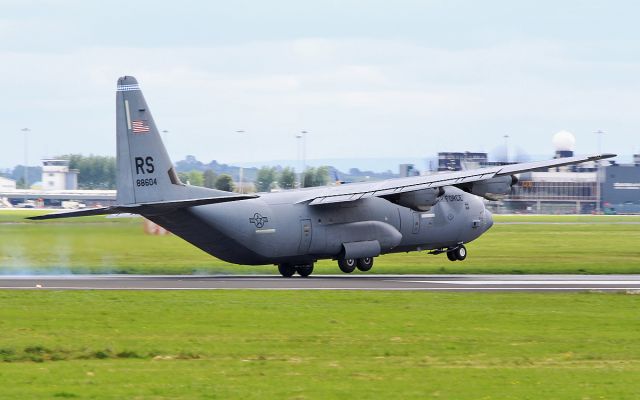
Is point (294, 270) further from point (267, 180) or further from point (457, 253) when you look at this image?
point (267, 180)

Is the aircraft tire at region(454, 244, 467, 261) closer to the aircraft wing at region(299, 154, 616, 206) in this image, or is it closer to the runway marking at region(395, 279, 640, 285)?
the aircraft wing at region(299, 154, 616, 206)

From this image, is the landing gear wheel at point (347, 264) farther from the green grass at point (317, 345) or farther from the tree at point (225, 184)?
the tree at point (225, 184)

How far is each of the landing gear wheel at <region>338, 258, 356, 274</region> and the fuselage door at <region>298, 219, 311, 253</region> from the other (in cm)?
225

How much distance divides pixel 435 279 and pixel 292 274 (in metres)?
6.23

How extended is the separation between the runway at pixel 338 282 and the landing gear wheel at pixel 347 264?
40 centimetres

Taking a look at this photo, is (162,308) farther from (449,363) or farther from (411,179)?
(411,179)

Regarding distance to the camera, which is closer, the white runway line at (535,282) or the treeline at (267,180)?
the white runway line at (535,282)

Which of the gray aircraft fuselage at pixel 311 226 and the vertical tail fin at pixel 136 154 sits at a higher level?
the vertical tail fin at pixel 136 154

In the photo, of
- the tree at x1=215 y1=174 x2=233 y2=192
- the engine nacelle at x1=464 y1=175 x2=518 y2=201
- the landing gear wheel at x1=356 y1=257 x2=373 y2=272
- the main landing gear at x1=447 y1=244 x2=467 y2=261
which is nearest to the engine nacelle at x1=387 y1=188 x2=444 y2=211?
the engine nacelle at x1=464 y1=175 x2=518 y2=201

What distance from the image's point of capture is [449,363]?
20.5 metres

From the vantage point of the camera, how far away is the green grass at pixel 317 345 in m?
17.6

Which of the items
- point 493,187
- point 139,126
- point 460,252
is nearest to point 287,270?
point 460,252

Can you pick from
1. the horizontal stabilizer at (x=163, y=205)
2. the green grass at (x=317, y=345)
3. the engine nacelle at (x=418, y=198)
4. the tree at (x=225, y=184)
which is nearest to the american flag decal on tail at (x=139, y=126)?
the horizontal stabilizer at (x=163, y=205)

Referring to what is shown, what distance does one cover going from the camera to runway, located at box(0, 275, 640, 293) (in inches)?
1460
